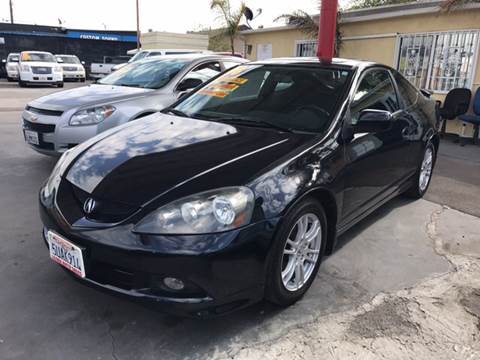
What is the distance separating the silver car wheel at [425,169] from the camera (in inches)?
187

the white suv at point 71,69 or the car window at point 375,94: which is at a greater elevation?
the car window at point 375,94

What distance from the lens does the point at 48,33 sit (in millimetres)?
29281

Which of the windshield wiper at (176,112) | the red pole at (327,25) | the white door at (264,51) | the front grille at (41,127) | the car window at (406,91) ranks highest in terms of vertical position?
the red pole at (327,25)

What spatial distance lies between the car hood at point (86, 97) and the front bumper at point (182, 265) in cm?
314

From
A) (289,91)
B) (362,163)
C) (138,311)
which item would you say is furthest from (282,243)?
(289,91)

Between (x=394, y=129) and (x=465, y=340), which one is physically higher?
(x=394, y=129)

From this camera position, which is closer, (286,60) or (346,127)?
(346,127)

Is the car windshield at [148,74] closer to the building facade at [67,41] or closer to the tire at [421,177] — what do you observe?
the tire at [421,177]

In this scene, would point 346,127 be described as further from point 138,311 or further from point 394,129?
point 138,311

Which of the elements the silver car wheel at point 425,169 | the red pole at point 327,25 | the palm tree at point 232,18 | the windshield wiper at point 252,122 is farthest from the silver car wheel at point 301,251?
the palm tree at point 232,18

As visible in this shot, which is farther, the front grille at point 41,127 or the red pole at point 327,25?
the red pole at point 327,25

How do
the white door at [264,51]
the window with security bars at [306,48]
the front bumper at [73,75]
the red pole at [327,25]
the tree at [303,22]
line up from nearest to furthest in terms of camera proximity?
the red pole at [327,25]
the tree at [303,22]
the window with security bars at [306,48]
the white door at [264,51]
the front bumper at [73,75]

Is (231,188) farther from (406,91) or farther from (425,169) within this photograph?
(425,169)

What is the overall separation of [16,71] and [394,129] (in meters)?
23.0
